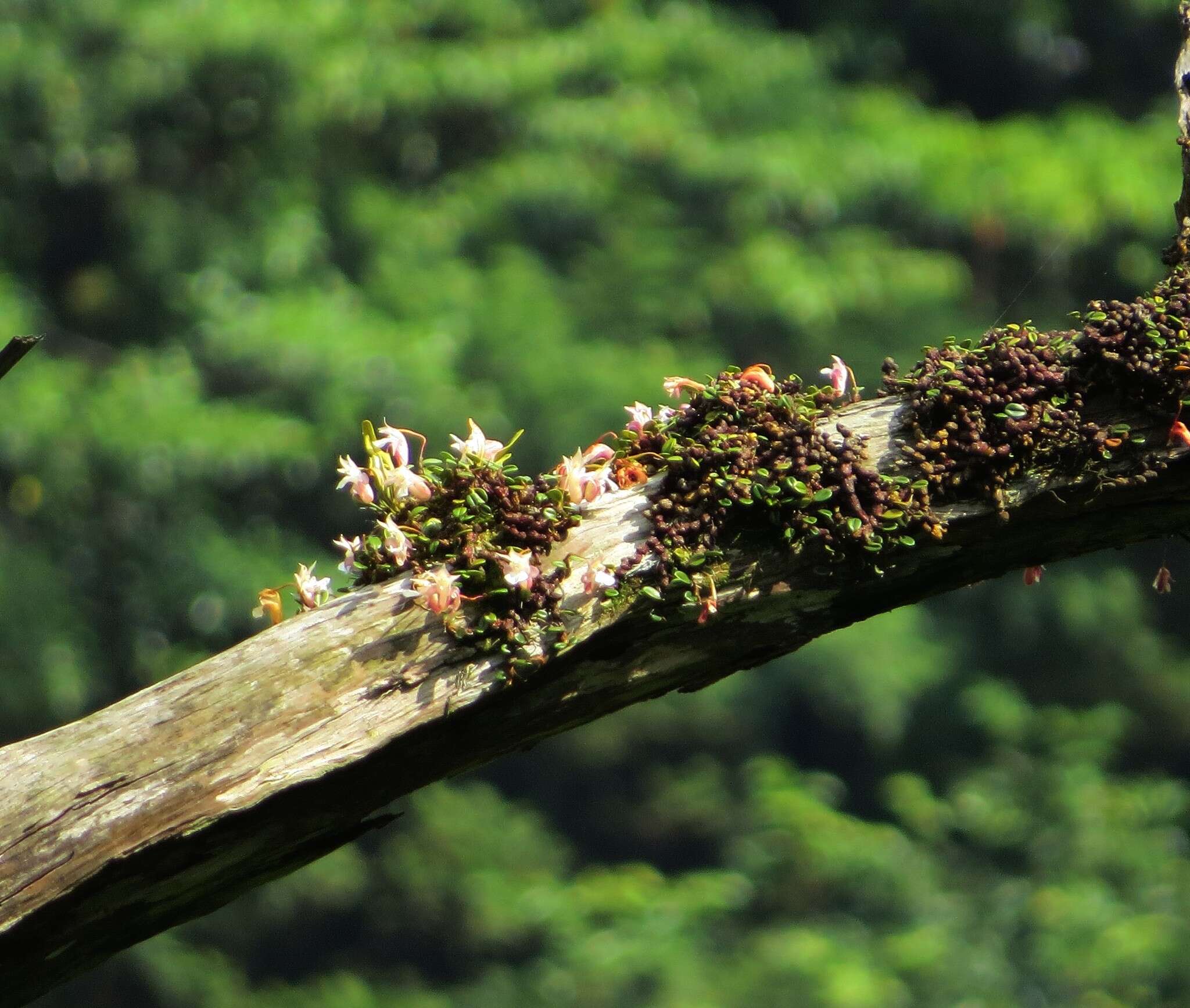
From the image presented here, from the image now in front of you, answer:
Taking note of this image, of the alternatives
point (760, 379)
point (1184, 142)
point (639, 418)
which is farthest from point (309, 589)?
point (1184, 142)

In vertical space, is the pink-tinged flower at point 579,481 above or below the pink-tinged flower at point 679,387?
below

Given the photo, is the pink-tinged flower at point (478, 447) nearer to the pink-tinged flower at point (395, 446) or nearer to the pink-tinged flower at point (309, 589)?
the pink-tinged flower at point (395, 446)

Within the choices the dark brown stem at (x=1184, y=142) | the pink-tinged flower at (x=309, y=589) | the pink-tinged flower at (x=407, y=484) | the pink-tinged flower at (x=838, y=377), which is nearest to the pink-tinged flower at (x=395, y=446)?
the pink-tinged flower at (x=407, y=484)

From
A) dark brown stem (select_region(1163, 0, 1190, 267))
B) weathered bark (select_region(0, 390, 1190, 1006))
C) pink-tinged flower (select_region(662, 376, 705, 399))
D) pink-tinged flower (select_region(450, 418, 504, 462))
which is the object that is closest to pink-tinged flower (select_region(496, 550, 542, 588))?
weathered bark (select_region(0, 390, 1190, 1006))

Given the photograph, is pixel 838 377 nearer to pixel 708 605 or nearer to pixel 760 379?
pixel 760 379

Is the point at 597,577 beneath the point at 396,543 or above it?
beneath

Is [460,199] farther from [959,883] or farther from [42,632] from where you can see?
[959,883]
